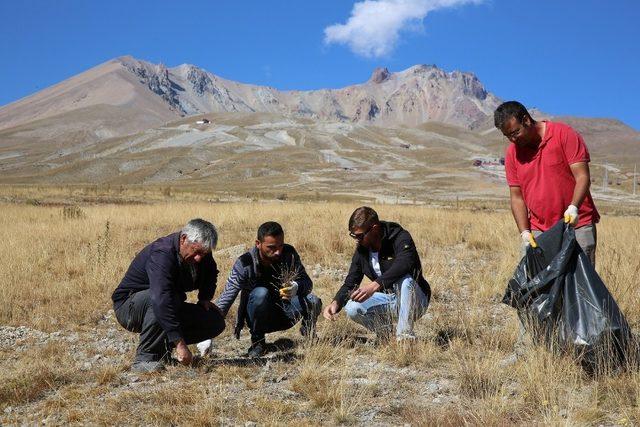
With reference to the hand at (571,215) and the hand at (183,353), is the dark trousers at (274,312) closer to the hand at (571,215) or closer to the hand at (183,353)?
the hand at (183,353)

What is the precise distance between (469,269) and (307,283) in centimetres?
405

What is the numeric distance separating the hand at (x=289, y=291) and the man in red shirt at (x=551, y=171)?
1923mm

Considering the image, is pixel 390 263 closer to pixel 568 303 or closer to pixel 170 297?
pixel 568 303

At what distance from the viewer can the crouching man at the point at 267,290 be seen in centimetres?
478

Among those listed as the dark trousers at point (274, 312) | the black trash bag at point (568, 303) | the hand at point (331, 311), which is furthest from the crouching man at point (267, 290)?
the black trash bag at point (568, 303)

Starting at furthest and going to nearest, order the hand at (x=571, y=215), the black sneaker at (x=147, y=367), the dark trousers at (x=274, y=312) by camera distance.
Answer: the dark trousers at (x=274, y=312), the black sneaker at (x=147, y=367), the hand at (x=571, y=215)

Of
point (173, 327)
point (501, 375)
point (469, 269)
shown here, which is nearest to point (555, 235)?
point (501, 375)

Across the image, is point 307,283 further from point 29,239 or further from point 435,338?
point 29,239

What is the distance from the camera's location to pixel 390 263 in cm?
473

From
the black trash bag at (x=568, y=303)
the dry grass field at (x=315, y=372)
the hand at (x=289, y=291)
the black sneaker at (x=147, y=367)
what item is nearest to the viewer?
the dry grass field at (x=315, y=372)

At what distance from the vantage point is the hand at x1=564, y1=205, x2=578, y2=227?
3.81 meters

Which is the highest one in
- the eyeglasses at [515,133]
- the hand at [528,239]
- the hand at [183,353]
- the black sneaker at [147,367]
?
the eyeglasses at [515,133]

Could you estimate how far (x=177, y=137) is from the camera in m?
124

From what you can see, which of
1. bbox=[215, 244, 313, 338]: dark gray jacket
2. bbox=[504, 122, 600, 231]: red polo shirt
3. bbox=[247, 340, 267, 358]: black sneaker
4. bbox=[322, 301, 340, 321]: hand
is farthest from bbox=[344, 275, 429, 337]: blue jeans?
bbox=[504, 122, 600, 231]: red polo shirt
